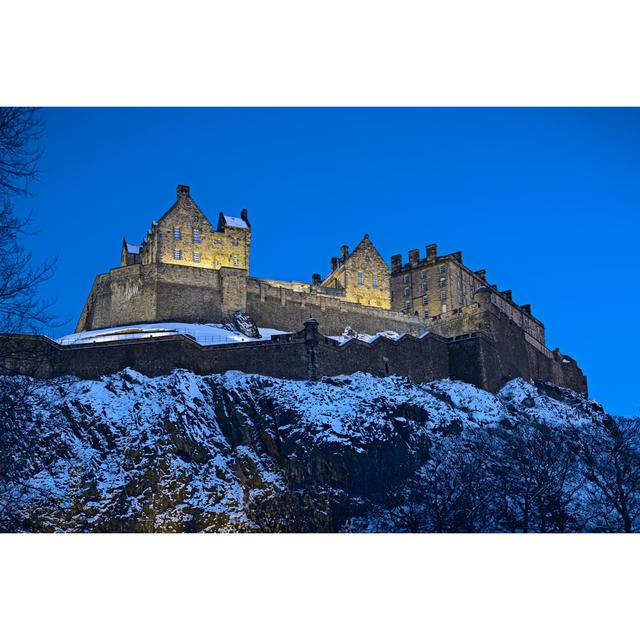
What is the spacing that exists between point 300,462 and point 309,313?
20.1m

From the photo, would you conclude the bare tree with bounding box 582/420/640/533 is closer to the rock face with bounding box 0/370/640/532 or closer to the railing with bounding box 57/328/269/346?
the rock face with bounding box 0/370/640/532

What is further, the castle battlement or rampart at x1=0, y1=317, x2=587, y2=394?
the castle battlement

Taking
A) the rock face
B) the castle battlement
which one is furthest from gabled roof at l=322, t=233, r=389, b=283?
the rock face

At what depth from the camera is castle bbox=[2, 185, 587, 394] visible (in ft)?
136

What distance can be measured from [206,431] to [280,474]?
4034mm

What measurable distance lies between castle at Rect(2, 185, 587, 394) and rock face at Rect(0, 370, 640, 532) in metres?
1.57

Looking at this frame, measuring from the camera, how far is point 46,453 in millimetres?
32125

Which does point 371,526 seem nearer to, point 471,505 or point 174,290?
point 471,505

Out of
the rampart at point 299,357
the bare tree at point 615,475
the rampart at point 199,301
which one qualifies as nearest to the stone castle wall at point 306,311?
the rampart at point 199,301

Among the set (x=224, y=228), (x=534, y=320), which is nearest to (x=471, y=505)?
(x=224, y=228)

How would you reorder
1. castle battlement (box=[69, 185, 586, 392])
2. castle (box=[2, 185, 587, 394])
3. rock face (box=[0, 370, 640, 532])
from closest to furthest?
rock face (box=[0, 370, 640, 532]), castle (box=[2, 185, 587, 394]), castle battlement (box=[69, 185, 586, 392])

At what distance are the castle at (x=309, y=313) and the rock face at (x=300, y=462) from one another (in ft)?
5.16

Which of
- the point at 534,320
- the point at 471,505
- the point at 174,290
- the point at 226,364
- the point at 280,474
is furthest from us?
the point at 534,320

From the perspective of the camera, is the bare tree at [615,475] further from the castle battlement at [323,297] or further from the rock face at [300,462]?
the castle battlement at [323,297]
